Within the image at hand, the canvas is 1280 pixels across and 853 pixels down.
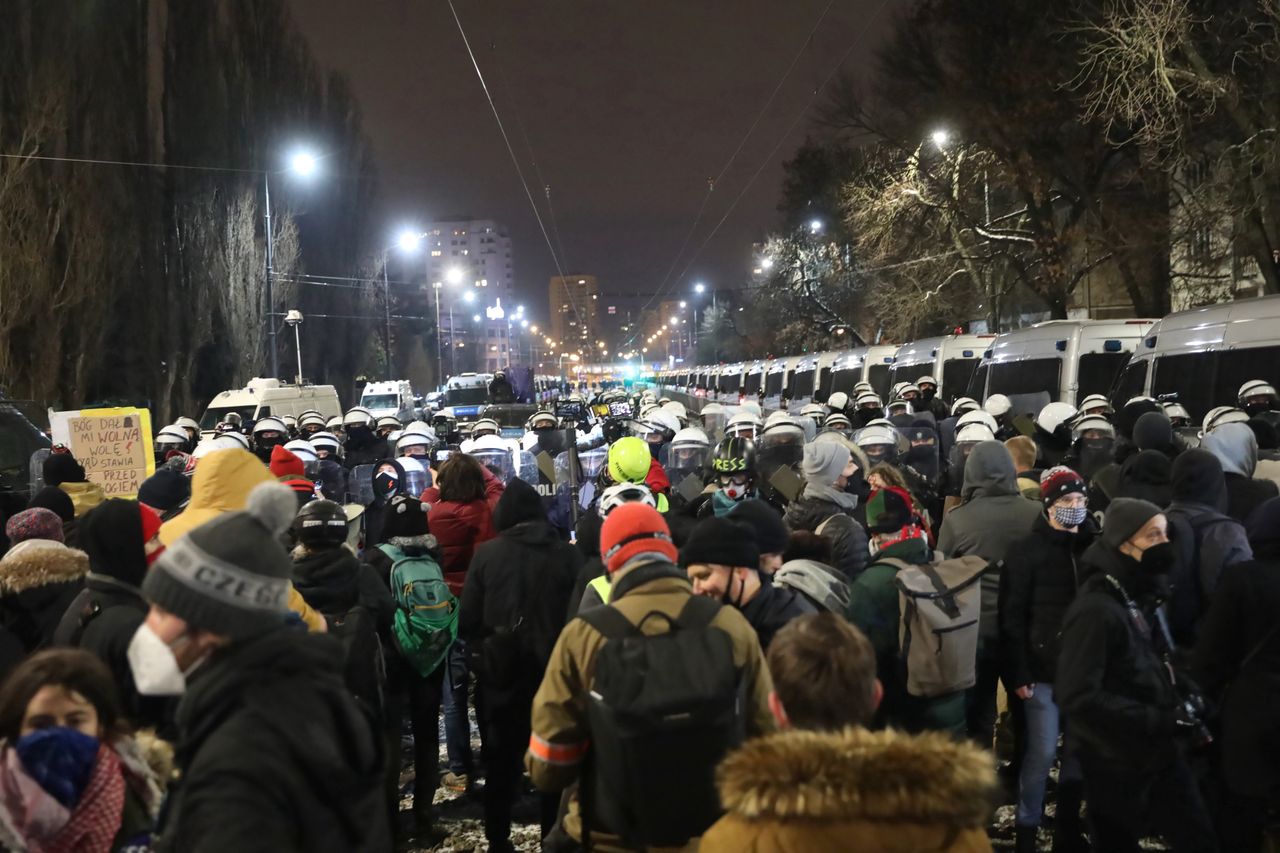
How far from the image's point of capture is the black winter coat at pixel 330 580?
468 centimetres

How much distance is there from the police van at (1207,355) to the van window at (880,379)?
383 inches

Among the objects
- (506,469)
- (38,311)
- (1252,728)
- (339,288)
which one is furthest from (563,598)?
(339,288)

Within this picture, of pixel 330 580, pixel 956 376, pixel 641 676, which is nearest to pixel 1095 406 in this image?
pixel 330 580

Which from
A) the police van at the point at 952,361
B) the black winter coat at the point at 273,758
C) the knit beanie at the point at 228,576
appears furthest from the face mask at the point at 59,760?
the police van at the point at 952,361

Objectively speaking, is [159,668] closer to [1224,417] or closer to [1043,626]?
[1043,626]

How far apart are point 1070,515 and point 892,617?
1083 millimetres

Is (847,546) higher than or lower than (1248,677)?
higher

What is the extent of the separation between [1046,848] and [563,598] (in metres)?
2.84

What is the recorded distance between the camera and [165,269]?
124ft

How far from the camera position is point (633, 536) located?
3.63 m

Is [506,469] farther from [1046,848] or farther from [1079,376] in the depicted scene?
[1079,376]

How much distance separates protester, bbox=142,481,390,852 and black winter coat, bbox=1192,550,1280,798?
3475mm

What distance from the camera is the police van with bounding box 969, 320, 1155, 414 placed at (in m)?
15.9

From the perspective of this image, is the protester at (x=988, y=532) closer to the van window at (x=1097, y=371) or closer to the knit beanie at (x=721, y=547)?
the knit beanie at (x=721, y=547)
